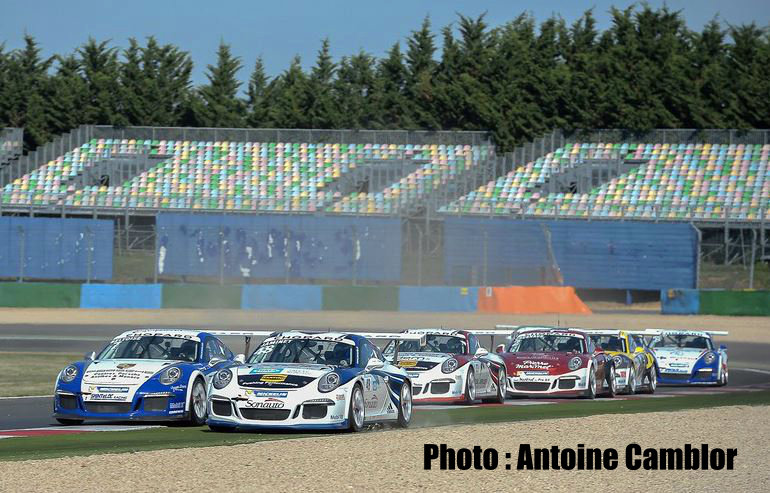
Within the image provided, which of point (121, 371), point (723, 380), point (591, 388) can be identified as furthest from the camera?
point (723, 380)

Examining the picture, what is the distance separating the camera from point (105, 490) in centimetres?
933

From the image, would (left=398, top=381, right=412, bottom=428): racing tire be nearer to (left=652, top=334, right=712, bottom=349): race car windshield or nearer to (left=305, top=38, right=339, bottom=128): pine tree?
(left=652, top=334, right=712, bottom=349): race car windshield

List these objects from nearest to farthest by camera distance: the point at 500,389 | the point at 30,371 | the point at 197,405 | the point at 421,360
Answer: the point at 197,405
the point at 421,360
the point at 500,389
the point at 30,371

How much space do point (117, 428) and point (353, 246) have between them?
26680 mm

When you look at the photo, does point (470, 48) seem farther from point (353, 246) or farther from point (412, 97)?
point (353, 246)

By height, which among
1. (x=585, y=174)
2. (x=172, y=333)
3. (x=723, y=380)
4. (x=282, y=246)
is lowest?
(x=723, y=380)

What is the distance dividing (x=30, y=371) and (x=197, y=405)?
9827 millimetres

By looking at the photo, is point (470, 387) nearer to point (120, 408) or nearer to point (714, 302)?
point (120, 408)

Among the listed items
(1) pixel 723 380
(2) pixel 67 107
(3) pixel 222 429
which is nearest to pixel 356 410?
(3) pixel 222 429

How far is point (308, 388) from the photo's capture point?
42.4 feet

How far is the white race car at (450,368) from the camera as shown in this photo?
17875mm

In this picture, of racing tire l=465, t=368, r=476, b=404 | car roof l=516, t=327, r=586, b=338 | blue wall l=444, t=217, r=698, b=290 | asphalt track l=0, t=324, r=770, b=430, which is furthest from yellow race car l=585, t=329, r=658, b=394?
blue wall l=444, t=217, r=698, b=290

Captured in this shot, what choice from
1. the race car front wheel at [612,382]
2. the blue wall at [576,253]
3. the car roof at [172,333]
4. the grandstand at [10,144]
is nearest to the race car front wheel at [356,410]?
the car roof at [172,333]

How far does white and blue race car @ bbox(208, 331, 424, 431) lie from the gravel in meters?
0.36
